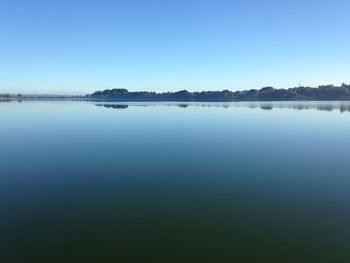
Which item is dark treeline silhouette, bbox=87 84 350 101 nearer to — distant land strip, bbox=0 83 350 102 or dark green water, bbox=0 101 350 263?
distant land strip, bbox=0 83 350 102

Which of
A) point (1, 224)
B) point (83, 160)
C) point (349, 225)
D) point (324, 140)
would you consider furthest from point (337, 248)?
point (324, 140)

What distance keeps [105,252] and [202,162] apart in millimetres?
6913

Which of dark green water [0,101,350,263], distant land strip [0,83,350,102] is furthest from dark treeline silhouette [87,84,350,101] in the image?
dark green water [0,101,350,263]

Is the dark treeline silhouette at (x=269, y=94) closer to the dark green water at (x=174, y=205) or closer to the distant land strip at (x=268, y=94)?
the distant land strip at (x=268, y=94)

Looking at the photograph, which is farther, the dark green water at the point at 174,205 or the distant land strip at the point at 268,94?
the distant land strip at the point at 268,94

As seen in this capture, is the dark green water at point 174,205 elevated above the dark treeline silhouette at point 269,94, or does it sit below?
below

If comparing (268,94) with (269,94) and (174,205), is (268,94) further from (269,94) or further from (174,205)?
(174,205)

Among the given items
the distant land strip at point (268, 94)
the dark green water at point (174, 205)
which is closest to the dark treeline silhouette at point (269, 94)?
the distant land strip at point (268, 94)

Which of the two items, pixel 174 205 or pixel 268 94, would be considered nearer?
pixel 174 205

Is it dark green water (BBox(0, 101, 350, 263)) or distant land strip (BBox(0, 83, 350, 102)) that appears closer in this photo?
dark green water (BBox(0, 101, 350, 263))

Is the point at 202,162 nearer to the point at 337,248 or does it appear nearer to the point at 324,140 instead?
the point at 337,248

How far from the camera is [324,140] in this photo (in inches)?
674

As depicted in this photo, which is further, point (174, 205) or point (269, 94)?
point (269, 94)

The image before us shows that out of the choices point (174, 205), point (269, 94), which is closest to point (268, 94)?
point (269, 94)
